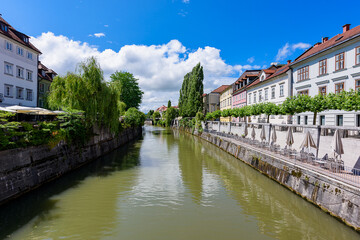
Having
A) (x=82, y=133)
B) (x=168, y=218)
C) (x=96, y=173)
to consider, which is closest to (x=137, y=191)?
(x=168, y=218)

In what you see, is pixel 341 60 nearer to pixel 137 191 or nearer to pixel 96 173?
pixel 137 191

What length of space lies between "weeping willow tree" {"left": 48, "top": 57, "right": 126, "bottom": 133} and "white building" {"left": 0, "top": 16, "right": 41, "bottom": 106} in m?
9.18

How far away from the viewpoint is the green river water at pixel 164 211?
7168 millimetres

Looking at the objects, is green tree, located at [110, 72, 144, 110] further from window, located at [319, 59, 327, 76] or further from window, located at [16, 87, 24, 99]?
window, located at [319, 59, 327, 76]

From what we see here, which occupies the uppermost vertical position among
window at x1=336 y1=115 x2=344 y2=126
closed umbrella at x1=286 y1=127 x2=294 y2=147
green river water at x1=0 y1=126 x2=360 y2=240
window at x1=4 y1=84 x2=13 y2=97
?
window at x1=4 y1=84 x2=13 y2=97

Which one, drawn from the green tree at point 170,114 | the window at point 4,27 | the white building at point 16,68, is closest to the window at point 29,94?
the white building at point 16,68

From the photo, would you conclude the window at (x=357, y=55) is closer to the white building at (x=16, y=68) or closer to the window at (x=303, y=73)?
the window at (x=303, y=73)

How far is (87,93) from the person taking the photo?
17.6m

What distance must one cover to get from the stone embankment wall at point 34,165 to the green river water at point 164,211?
0.48m

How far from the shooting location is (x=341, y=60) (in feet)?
66.1

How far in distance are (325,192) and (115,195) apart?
9.28 m

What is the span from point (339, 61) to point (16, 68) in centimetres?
3453

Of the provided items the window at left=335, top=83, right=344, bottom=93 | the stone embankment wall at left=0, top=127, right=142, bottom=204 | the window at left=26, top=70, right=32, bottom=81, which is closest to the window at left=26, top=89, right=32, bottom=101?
the window at left=26, top=70, right=32, bottom=81

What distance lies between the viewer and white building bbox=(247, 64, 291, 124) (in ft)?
92.7
